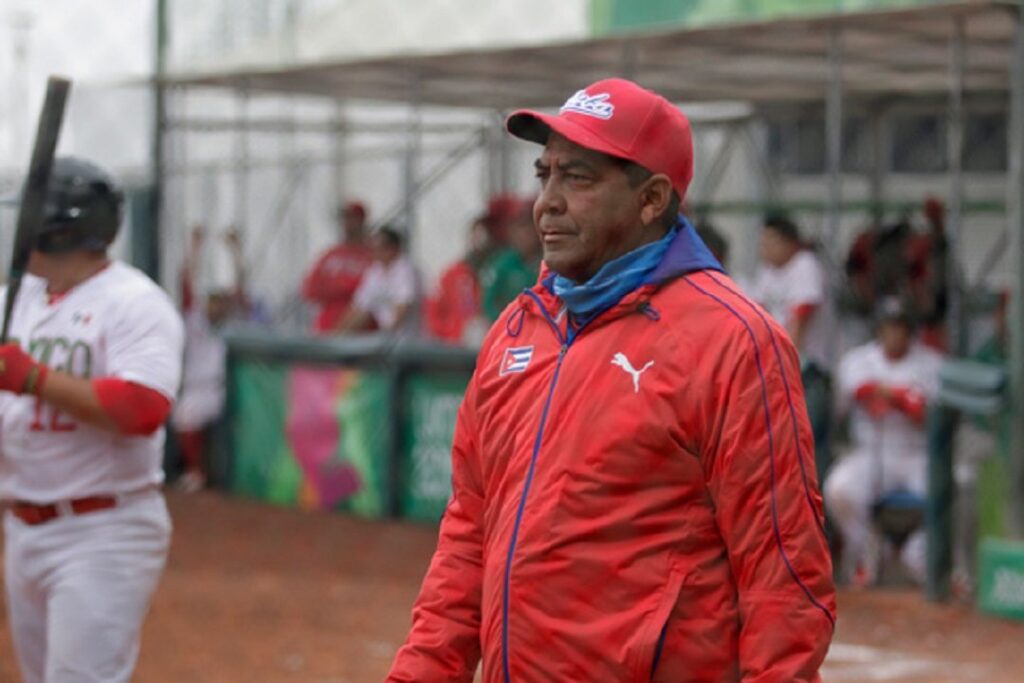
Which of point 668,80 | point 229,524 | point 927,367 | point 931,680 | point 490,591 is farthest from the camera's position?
point 668,80

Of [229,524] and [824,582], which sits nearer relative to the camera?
[824,582]

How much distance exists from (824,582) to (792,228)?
848 cm

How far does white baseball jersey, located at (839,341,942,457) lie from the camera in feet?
35.1

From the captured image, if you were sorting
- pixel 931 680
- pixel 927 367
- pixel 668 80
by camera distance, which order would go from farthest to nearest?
pixel 668 80 → pixel 927 367 → pixel 931 680

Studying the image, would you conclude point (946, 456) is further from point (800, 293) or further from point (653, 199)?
point (653, 199)

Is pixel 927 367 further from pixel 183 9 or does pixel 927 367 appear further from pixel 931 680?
pixel 183 9

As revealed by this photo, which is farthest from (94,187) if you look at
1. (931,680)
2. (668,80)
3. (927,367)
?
(668,80)

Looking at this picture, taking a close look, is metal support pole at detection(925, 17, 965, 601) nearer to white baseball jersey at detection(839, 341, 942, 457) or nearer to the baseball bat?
white baseball jersey at detection(839, 341, 942, 457)

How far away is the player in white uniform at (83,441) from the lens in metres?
4.64

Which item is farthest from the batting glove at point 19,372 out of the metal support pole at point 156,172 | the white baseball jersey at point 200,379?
the metal support pole at point 156,172

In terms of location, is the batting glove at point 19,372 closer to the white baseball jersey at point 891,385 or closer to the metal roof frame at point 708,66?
the metal roof frame at point 708,66

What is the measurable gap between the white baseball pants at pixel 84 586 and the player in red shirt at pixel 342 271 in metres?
9.15

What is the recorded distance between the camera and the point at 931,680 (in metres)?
7.94

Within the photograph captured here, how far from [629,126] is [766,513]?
711mm
